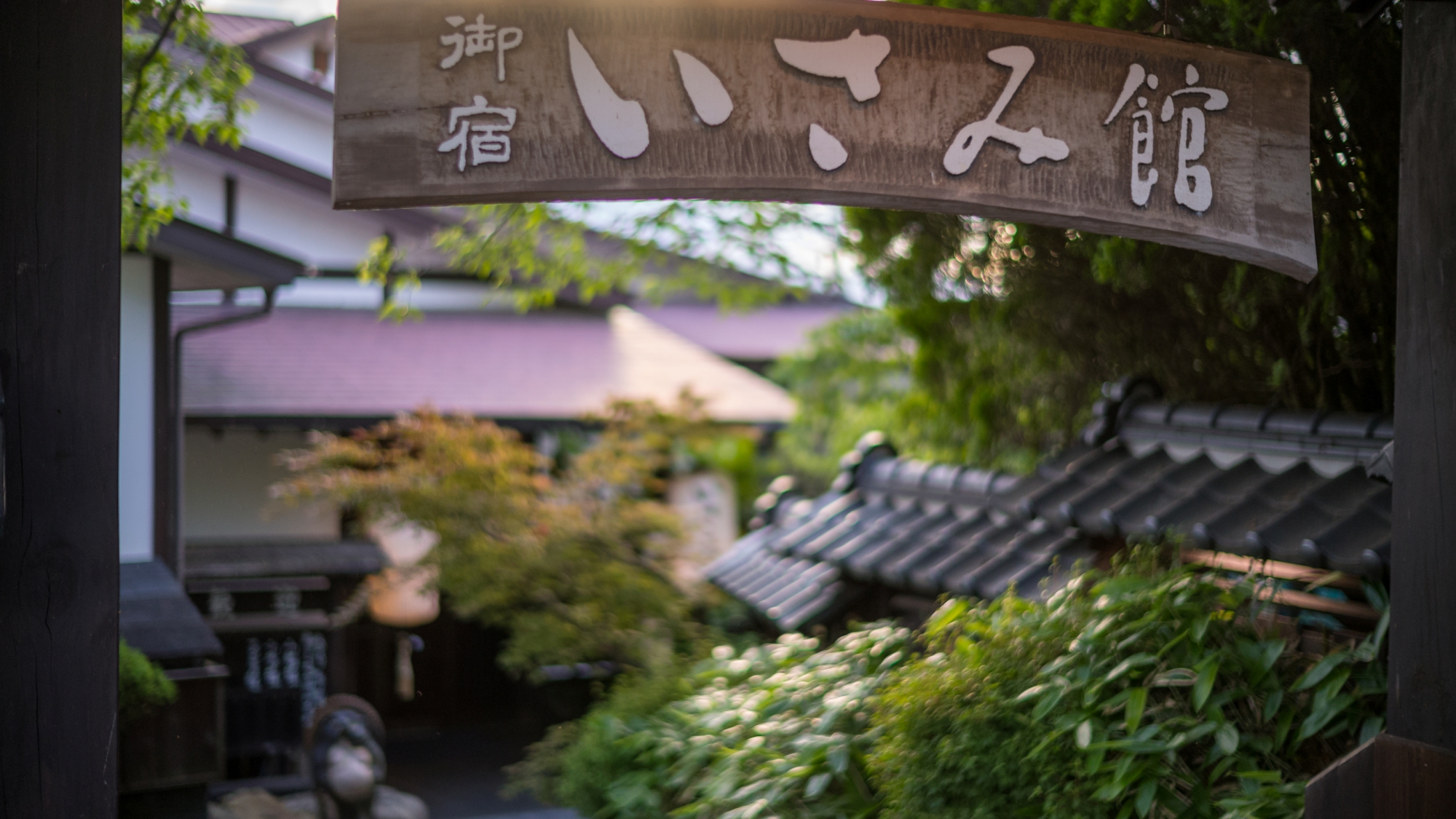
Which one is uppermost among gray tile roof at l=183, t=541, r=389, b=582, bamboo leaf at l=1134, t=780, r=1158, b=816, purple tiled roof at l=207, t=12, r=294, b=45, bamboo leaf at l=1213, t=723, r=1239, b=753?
purple tiled roof at l=207, t=12, r=294, b=45

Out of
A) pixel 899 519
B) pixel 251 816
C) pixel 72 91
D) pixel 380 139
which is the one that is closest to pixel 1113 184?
pixel 380 139

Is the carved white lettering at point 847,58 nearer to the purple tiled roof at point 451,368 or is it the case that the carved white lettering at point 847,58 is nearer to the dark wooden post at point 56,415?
the dark wooden post at point 56,415

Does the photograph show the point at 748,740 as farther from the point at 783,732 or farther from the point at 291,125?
the point at 291,125

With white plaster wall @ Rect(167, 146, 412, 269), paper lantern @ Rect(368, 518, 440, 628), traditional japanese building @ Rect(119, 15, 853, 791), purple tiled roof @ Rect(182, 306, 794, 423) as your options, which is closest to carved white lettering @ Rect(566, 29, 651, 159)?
traditional japanese building @ Rect(119, 15, 853, 791)

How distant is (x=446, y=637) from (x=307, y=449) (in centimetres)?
236

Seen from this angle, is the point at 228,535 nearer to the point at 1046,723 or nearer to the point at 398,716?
the point at 398,716

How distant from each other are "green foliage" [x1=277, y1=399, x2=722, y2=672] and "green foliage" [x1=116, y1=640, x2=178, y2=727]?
2447mm

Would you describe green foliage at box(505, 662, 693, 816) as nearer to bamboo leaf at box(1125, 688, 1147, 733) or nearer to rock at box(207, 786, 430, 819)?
rock at box(207, 786, 430, 819)

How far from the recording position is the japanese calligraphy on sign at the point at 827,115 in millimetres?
2439

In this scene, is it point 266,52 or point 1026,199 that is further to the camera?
point 266,52

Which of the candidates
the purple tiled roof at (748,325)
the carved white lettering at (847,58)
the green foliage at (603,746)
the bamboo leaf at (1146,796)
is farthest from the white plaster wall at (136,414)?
the purple tiled roof at (748,325)

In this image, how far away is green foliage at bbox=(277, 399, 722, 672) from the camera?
765 centimetres

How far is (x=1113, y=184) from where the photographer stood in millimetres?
2773

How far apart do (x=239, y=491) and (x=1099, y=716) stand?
948 centimetres
